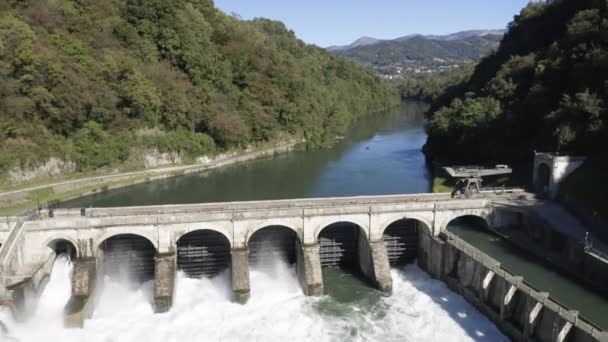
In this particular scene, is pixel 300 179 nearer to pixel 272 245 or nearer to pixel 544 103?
pixel 272 245

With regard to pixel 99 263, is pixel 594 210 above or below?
above

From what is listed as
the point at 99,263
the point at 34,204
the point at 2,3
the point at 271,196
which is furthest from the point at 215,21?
the point at 99,263

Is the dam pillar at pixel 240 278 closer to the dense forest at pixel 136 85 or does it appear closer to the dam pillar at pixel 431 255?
the dam pillar at pixel 431 255

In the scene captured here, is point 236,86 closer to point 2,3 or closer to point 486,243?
point 2,3

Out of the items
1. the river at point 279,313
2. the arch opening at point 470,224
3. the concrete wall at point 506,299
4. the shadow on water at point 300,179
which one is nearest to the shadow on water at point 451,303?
the river at point 279,313

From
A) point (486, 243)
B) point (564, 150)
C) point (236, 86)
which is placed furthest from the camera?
point (236, 86)
